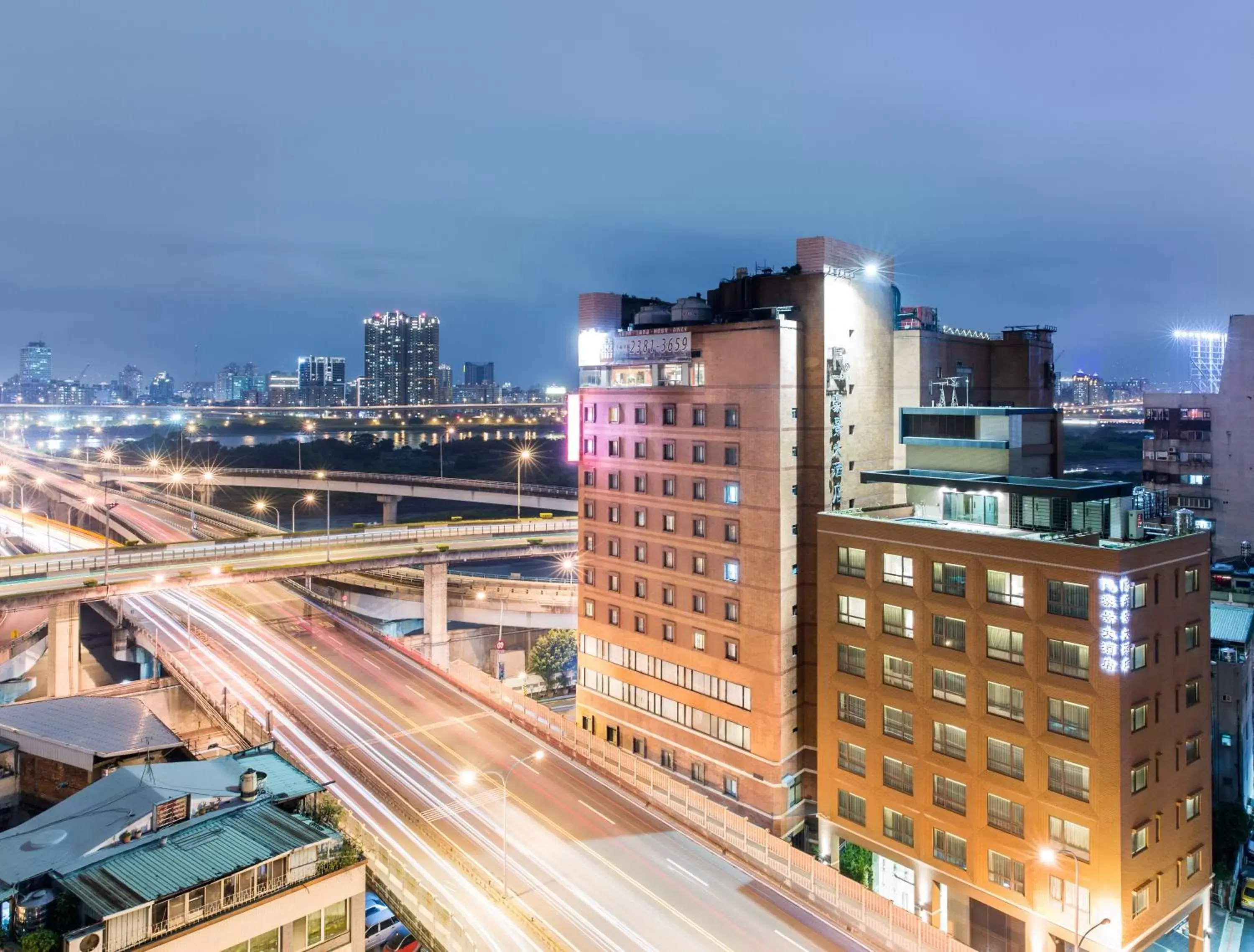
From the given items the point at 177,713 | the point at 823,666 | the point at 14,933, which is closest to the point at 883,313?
the point at 823,666

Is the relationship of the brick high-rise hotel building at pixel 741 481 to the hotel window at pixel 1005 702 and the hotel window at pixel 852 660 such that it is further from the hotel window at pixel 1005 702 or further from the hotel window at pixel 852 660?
the hotel window at pixel 1005 702

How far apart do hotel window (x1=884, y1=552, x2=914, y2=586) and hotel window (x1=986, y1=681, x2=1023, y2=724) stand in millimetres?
6797

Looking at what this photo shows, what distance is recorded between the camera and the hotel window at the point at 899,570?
46406 mm

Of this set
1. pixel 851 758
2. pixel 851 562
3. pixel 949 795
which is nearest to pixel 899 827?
pixel 949 795

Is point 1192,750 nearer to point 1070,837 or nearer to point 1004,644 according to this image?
point 1070,837

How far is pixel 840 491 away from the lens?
56.7 metres

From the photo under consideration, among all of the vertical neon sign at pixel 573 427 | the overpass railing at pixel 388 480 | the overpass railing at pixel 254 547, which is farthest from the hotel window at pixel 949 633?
the overpass railing at pixel 388 480

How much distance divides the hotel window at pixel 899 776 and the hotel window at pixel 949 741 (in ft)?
6.84

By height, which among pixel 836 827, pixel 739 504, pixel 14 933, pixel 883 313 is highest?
pixel 883 313

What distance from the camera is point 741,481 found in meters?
55.7

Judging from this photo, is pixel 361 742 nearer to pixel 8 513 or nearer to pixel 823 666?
pixel 823 666

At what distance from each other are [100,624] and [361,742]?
72007 mm

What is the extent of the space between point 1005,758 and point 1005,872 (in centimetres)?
550

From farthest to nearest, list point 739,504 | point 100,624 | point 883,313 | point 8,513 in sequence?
point 8,513, point 100,624, point 883,313, point 739,504
